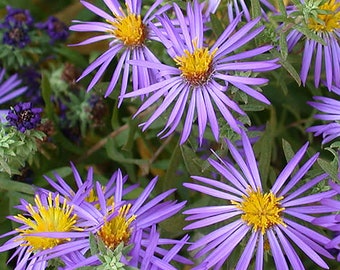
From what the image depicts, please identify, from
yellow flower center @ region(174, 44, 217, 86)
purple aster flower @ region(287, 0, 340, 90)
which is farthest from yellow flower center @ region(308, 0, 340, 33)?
yellow flower center @ region(174, 44, 217, 86)

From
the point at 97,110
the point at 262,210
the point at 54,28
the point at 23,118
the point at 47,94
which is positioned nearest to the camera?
the point at 262,210

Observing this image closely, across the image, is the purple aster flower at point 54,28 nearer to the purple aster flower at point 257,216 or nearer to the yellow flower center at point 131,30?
the yellow flower center at point 131,30

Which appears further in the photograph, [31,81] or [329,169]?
[31,81]

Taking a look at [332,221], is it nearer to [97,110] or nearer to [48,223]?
[48,223]

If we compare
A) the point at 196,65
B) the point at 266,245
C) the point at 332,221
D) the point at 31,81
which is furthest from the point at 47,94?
the point at 332,221

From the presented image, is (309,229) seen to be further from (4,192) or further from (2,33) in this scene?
(2,33)

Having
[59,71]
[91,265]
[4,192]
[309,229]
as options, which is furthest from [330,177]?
[59,71]

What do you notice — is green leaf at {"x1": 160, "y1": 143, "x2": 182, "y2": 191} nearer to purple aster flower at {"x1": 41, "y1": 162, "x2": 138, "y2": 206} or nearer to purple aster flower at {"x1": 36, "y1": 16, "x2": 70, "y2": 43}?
purple aster flower at {"x1": 41, "y1": 162, "x2": 138, "y2": 206}
